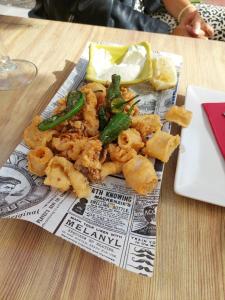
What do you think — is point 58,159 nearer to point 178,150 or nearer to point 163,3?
point 178,150

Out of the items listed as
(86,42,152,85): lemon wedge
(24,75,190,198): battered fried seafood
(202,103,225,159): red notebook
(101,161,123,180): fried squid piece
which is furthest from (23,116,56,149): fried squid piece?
(202,103,225,159): red notebook

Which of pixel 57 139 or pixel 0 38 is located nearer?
pixel 57 139

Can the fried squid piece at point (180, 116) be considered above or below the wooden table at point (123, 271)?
above

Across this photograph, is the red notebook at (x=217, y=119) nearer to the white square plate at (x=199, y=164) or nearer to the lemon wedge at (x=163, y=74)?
the white square plate at (x=199, y=164)

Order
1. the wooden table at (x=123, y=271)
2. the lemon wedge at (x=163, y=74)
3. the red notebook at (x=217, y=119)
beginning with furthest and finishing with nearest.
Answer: the lemon wedge at (x=163, y=74)
the red notebook at (x=217, y=119)
the wooden table at (x=123, y=271)

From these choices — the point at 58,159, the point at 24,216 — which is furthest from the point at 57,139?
the point at 24,216

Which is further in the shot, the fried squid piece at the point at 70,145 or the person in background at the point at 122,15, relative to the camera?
the person in background at the point at 122,15

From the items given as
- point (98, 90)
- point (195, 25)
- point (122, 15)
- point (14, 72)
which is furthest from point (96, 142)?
point (195, 25)

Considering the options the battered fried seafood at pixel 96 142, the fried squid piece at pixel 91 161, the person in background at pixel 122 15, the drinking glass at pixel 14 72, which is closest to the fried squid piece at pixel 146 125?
the battered fried seafood at pixel 96 142
